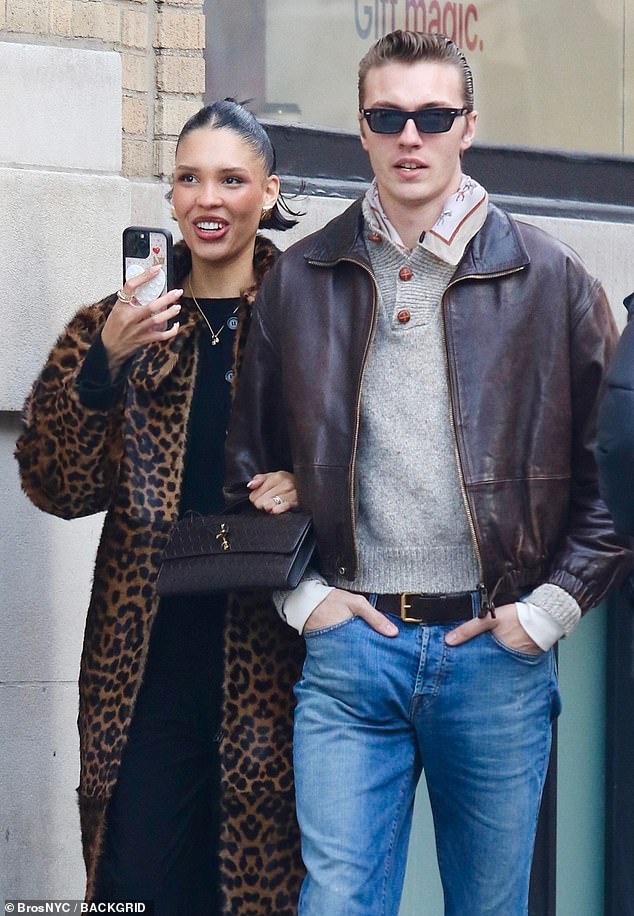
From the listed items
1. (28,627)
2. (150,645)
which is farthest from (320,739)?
(28,627)

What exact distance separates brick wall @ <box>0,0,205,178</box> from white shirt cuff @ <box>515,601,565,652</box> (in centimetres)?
208

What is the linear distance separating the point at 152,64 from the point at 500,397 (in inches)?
80.9

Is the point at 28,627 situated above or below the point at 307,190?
→ below

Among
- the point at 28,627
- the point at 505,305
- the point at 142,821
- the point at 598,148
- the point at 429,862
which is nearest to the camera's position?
the point at 505,305

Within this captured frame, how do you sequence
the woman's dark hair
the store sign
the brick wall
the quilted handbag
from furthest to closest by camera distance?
the store sign → the brick wall → the woman's dark hair → the quilted handbag

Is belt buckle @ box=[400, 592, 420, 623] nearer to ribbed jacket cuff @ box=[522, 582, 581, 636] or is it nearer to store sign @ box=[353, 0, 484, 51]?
ribbed jacket cuff @ box=[522, 582, 581, 636]

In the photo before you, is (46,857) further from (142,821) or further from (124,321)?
(124,321)

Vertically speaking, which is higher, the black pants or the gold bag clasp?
the gold bag clasp

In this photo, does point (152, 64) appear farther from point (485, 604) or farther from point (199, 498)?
point (485, 604)

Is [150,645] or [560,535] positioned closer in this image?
[560,535]

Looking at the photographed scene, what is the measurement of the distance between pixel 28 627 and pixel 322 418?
161cm

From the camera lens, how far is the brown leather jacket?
3.25 m

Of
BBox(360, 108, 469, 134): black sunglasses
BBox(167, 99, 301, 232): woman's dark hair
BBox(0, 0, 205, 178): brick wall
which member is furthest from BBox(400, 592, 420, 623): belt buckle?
BBox(0, 0, 205, 178): brick wall

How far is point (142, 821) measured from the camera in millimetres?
3600
